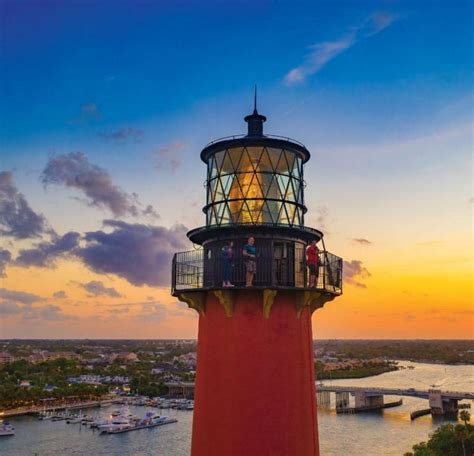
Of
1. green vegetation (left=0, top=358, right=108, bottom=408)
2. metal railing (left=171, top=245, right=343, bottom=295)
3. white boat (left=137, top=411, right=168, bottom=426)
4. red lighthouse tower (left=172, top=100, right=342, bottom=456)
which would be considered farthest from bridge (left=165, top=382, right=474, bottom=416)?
red lighthouse tower (left=172, top=100, right=342, bottom=456)

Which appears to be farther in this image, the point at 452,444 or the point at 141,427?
the point at 141,427

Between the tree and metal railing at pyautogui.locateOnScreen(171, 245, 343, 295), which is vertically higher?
metal railing at pyautogui.locateOnScreen(171, 245, 343, 295)

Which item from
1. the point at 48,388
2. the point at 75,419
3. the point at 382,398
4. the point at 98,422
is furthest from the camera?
the point at 48,388

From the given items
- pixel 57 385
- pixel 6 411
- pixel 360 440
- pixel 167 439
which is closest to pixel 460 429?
pixel 360 440

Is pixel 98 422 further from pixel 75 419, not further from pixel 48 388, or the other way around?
pixel 48 388

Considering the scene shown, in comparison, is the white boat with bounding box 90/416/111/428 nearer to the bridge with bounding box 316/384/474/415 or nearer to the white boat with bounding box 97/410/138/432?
the white boat with bounding box 97/410/138/432

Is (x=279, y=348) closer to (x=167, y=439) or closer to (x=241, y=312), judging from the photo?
(x=241, y=312)

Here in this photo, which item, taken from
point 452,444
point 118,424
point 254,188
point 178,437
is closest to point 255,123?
point 254,188
